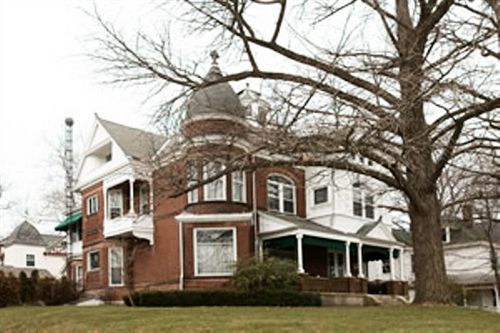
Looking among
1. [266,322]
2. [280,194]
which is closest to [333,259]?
[280,194]

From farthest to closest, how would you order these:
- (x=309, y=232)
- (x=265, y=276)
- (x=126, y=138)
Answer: (x=126, y=138)
(x=309, y=232)
(x=265, y=276)

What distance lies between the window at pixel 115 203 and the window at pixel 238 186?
6.94 metres

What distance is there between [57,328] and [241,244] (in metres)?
14.1

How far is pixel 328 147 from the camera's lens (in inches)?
576

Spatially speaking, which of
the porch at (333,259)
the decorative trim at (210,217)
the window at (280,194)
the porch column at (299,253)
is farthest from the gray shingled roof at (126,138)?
the porch column at (299,253)

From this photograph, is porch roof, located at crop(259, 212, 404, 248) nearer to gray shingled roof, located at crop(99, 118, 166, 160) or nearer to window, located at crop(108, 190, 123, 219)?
gray shingled roof, located at crop(99, 118, 166, 160)

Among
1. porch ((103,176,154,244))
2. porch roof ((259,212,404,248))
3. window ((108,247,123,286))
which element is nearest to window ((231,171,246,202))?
porch roof ((259,212,404,248))

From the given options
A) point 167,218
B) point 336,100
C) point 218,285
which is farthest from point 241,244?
point 336,100

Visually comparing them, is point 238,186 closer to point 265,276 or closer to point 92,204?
point 265,276

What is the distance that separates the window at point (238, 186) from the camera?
29797mm

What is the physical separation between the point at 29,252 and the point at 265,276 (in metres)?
49.9

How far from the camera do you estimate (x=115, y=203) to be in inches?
1346

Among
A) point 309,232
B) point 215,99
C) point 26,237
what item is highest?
point 215,99

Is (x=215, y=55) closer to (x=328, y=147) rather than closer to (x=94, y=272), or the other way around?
(x=328, y=147)
